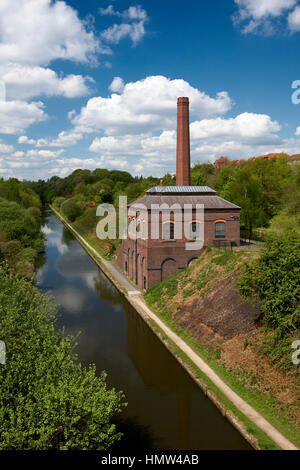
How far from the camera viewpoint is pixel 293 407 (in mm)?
13438

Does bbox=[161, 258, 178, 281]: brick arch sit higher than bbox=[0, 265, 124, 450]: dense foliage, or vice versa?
bbox=[161, 258, 178, 281]: brick arch

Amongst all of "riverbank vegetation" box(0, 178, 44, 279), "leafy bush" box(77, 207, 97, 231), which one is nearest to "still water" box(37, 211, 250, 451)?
"riverbank vegetation" box(0, 178, 44, 279)

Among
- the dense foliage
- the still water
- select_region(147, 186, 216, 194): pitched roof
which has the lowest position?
the still water

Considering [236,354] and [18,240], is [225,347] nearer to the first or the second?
[236,354]

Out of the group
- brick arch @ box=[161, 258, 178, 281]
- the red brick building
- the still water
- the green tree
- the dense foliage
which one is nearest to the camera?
the dense foliage

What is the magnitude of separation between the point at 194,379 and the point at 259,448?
491 cm

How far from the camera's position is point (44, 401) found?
30.0 ft

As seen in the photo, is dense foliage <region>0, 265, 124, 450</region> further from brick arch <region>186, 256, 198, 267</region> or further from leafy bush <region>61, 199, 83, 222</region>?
leafy bush <region>61, 199, 83, 222</region>

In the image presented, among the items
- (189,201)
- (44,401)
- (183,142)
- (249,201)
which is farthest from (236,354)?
(249,201)

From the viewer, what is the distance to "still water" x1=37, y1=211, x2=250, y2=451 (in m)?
12.8

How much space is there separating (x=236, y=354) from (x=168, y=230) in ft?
43.6

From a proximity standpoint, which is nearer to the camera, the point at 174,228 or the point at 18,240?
the point at 174,228
